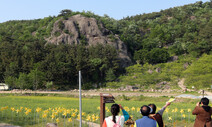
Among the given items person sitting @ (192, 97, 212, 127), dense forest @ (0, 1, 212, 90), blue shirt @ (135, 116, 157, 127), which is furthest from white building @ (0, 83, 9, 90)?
blue shirt @ (135, 116, 157, 127)

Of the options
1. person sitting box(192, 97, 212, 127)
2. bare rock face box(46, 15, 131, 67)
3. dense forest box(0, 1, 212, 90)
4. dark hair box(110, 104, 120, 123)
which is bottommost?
person sitting box(192, 97, 212, 127)

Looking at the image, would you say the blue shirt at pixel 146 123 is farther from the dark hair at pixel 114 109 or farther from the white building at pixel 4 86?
the white building at pixel 4 86

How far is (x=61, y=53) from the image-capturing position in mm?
54625

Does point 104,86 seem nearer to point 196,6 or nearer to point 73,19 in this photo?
point 73,19

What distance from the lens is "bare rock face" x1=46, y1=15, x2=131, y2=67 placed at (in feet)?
215

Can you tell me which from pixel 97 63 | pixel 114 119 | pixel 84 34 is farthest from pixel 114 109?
pixel 84 34

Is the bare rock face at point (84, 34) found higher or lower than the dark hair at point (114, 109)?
higher

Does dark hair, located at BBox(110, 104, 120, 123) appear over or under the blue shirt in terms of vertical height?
over

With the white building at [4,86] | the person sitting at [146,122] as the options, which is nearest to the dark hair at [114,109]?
the person sitting at [146,122]

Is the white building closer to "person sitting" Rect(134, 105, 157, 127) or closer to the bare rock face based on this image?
the bare rock face

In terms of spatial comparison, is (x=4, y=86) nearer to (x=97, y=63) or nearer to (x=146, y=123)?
(x=97, y=63)

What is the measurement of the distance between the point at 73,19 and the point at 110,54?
Answer: 20.1m

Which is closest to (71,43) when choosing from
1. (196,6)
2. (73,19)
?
(73,19)

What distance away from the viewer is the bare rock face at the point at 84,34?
65.6 m
